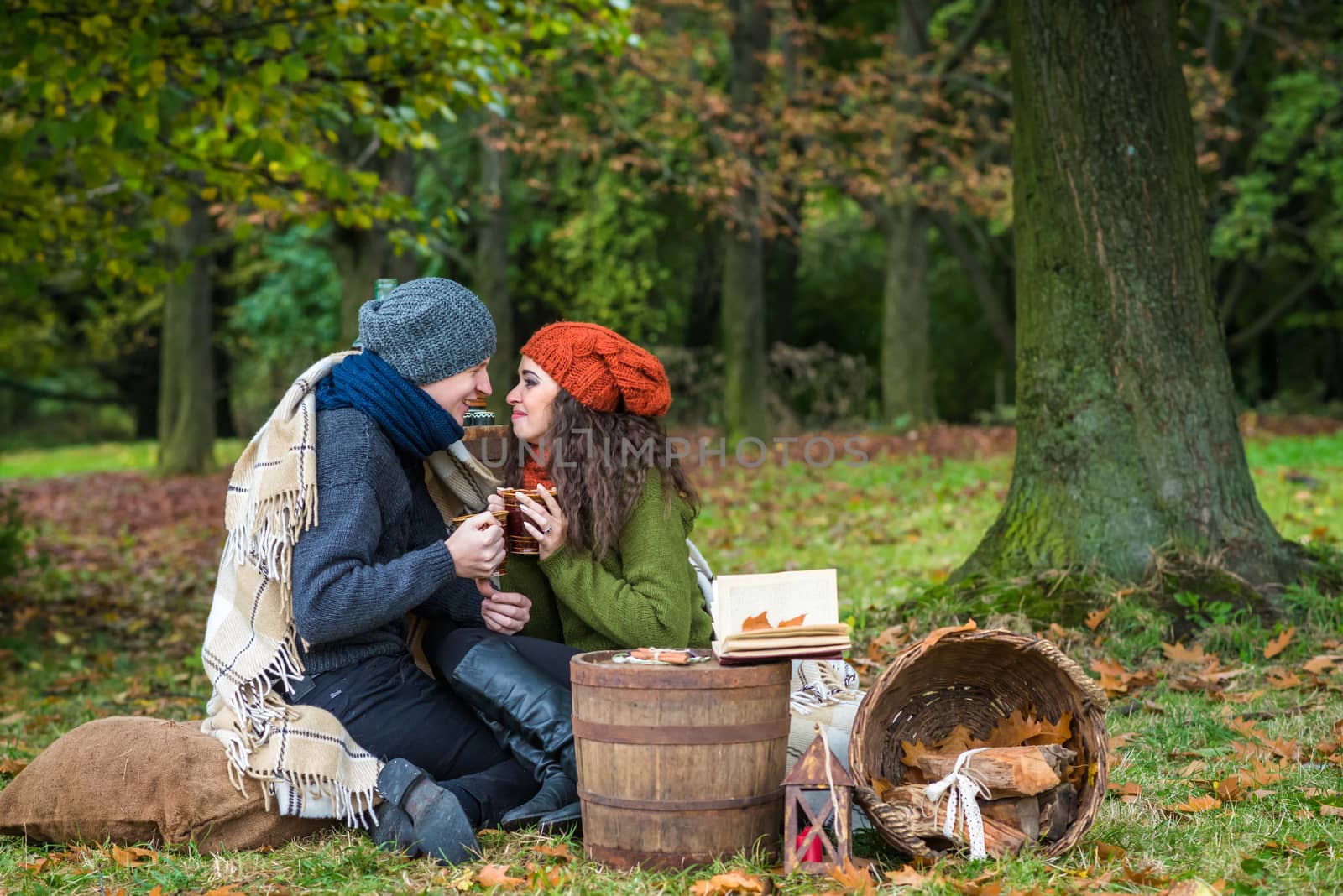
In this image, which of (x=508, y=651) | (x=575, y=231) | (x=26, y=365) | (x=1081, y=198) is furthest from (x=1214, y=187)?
(x=26, y=365)

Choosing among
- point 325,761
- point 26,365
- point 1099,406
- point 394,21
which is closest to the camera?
point 325,761

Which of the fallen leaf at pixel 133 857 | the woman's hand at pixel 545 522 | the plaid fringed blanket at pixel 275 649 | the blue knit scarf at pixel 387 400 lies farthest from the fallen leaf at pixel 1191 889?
the fallen leaf at pixel 133 857

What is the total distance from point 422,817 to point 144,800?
816mm

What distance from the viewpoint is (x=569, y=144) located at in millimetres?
16609

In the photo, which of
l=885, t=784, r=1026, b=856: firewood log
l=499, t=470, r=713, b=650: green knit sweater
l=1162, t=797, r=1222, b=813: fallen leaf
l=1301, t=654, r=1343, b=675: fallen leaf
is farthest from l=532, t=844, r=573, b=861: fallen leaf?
l=1301, t=654, r=1343, b=675: fallen leaf

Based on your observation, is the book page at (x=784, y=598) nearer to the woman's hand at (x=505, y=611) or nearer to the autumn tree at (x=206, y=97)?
the woman's hand at (x=505, y=611)

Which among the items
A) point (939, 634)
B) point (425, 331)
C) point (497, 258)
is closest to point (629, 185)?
point (497, 258)

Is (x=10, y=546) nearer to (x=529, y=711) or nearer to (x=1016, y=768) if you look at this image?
(x=529, y=711)

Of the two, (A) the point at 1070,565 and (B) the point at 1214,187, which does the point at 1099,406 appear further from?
(B) the point at 1214,187

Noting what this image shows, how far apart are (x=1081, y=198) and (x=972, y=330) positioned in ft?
79.3

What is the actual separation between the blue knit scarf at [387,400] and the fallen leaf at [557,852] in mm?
1156

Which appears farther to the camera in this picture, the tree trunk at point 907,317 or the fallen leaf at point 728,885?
the tree trunk at point 907,317

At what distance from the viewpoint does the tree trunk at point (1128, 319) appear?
5898mm

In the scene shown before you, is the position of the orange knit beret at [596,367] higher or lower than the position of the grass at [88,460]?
higher
